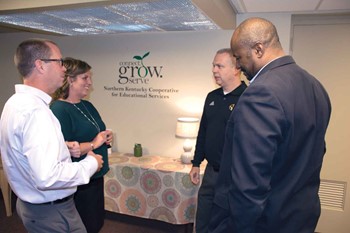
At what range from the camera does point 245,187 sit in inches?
38.8

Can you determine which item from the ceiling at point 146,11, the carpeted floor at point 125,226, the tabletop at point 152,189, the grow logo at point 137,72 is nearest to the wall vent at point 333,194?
the tabletop at point 152,189

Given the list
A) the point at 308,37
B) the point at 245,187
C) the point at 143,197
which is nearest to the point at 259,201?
the point at 245,187

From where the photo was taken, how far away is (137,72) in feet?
10.8

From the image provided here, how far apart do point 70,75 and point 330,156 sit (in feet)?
8.72

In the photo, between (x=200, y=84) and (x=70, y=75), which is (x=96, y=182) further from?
(x=200, y=84)

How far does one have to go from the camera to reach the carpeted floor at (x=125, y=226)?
2816 millimetres

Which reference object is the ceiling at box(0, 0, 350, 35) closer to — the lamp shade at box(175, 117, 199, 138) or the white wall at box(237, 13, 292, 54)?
the white wall at box(237, 13, 292, 54)

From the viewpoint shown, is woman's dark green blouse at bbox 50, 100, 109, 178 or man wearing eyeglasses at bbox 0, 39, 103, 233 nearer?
man wearing eyeglasses at bbox 0, 39, 103, 233

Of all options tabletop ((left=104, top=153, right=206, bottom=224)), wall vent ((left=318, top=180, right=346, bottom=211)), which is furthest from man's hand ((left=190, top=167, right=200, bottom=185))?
wall vent ((left=318, top=180, right=346, bottom=211))

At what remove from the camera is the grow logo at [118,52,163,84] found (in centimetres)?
322

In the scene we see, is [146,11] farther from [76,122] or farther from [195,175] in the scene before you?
[195,175]

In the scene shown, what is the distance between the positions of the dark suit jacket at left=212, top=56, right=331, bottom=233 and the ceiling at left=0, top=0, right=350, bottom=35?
2.99ft

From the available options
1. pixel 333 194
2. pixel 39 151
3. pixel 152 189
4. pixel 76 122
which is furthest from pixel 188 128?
pixel 39 151

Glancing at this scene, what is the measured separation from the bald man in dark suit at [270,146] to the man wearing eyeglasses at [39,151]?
29.0 inches
